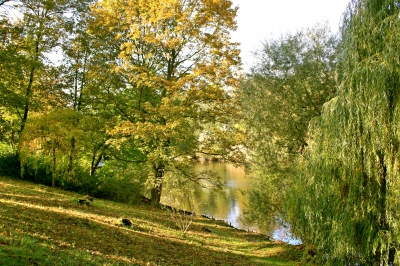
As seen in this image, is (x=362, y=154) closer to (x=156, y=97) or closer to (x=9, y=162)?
(x=156, y=97)

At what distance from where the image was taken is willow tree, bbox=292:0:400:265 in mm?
6391

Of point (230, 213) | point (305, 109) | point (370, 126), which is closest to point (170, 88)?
point (305, 109)

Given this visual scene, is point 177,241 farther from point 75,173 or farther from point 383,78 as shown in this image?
point 75,173

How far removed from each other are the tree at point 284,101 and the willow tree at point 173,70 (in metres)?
1.24

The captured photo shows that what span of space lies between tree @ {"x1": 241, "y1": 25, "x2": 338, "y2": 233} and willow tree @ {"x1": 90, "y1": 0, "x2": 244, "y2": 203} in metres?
1.24

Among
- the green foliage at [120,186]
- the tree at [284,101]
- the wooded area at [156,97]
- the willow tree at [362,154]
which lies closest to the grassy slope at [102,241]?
the wooded area at [156,97]

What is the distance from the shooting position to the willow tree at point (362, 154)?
21.0ft

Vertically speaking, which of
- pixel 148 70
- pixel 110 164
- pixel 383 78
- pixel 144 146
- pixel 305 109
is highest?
pixel 148 70

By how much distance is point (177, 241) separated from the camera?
10109mm

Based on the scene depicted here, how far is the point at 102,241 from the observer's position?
7645 mm

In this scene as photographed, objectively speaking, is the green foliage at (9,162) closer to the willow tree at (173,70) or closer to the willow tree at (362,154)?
the willow tree at (173,70)

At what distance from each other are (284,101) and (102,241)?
10295 millimetres

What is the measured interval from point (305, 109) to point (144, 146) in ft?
26.6

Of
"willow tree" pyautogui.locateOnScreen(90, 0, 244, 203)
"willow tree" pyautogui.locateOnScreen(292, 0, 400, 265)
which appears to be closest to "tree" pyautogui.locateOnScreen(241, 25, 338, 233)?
"willow tree" pyautogui.locateOnScreen(90, 0, 244, 203)
